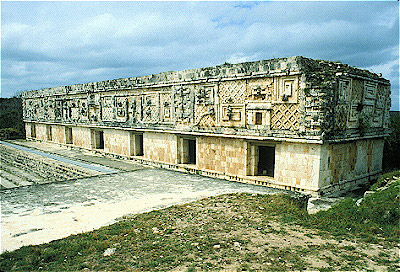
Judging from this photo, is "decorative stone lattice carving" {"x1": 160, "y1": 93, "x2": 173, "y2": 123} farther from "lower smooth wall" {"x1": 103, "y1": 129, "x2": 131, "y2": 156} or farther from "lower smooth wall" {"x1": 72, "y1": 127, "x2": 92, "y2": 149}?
"lower smooth wall" {"x1": 72, "y1": 127, "x2": 92, "y2": 149}

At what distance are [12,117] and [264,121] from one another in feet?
103

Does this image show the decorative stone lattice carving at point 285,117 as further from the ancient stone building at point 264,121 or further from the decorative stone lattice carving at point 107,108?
the decorative stone lattice carving at point 107,108

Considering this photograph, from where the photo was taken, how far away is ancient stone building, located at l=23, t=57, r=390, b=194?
8.54 m

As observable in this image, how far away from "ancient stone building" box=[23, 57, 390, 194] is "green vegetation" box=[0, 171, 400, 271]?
2421 millimetres

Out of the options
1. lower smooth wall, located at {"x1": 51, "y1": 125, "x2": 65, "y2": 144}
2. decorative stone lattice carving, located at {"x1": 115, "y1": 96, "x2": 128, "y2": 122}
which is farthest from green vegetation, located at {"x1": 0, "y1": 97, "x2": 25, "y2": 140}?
decorative stone lattice carving, located at {"x1": 115, "y1": 96, "x2": 128, "y2": 122}

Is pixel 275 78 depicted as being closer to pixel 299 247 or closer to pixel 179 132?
pixel 179 132

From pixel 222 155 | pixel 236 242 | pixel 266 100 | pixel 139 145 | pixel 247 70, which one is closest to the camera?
pixel 236 242

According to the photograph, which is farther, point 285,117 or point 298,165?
point 285,117

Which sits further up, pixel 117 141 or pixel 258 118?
pixel 258 118

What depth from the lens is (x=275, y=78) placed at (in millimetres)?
9094

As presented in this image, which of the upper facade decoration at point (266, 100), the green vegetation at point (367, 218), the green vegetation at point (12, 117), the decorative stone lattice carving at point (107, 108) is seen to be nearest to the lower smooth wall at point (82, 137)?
the decorative stone lattice carving at point (107, 108)

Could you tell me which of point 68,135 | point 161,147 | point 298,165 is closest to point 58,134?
point 68,135

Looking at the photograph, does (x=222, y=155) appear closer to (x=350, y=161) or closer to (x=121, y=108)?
(x=350, y=161)

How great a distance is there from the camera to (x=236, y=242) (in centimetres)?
500
